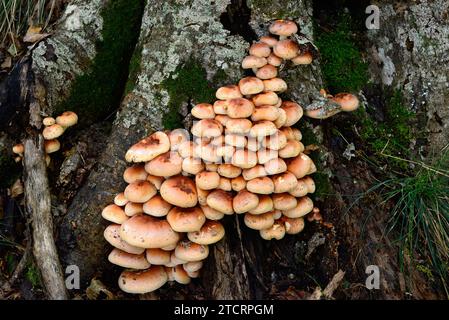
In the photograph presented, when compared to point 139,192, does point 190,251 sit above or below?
below

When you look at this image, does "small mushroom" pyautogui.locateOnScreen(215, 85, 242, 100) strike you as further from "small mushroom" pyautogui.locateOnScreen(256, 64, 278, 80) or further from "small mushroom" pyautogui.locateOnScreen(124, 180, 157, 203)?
"small mushroom" pyautogui.locateOnScreen(124, 180, 157, 203)

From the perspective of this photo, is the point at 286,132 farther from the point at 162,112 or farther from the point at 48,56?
the point at 48,56

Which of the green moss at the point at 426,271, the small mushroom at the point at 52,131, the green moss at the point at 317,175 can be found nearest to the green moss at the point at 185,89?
the green moss at the point at 317,175

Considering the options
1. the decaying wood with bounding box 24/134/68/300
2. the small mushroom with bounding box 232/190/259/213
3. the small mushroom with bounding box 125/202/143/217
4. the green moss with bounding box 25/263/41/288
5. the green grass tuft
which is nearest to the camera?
the small mushroom with bounding box 232/190/259/213

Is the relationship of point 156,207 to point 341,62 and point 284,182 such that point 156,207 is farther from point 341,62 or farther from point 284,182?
point 341,62

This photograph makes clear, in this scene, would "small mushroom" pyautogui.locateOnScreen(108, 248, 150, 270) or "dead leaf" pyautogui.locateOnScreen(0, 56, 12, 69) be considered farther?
"dead leaf" pyautogui.locateOnScreen(0, 56, 12, 69)

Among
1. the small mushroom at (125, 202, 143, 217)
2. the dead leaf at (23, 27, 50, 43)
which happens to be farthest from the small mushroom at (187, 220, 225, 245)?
the dead leaf at (23, 27, 50, 43)

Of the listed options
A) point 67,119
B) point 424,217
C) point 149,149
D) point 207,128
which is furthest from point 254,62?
point 424,217

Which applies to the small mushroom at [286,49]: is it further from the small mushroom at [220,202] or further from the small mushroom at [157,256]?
the small mushroom at [157,256]
